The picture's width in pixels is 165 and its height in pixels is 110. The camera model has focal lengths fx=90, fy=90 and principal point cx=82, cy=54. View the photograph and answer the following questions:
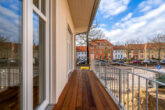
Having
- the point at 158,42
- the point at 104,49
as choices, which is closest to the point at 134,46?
the point at 158,42

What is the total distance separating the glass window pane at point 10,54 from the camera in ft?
2.22

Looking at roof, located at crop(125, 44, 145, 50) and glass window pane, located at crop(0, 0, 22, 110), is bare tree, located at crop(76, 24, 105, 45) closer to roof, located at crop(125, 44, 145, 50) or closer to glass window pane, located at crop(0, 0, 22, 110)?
glass window pane, located at crop(0, 0, 22, 110)

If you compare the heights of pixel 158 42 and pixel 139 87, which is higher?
pixel 158 42

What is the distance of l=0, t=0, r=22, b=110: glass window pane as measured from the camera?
2.22 feet

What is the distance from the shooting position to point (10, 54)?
2.51 ft

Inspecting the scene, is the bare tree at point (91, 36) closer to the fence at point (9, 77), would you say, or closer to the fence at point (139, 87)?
the fence at point (139, 87)

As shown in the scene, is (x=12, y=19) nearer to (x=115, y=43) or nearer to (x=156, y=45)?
(x=156, y=45)

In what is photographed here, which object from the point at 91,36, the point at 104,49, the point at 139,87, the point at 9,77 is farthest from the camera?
the point at 104,49

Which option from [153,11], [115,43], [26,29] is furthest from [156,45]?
[26,29]

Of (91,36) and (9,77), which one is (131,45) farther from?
(9,77)

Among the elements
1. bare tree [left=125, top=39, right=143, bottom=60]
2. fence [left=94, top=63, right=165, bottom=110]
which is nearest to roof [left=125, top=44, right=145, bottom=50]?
bare tree [left=125, top=39, right=143, bottom=60]

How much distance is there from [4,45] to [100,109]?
163 cm

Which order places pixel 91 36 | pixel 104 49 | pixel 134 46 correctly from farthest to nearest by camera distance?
pixel 104 49 → pixel 134 46 → pixel 91 36

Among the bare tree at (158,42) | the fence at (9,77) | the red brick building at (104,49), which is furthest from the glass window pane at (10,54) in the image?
the bare tree at (158,42)
